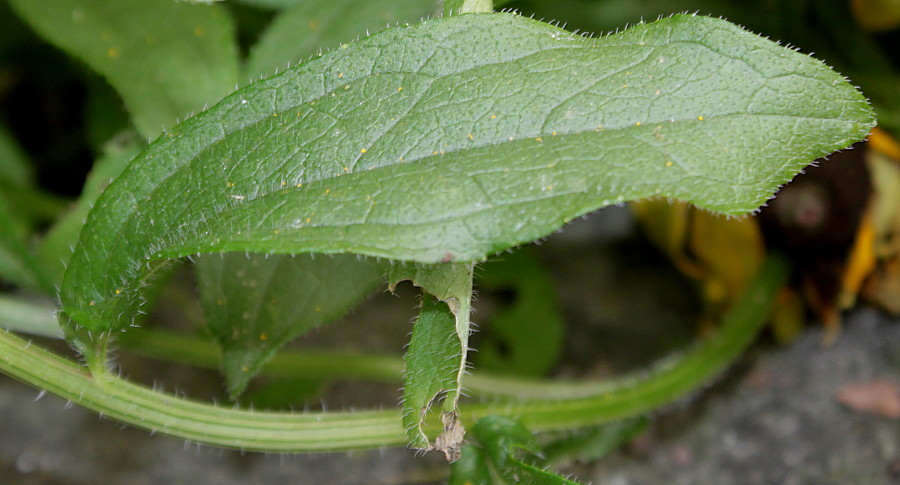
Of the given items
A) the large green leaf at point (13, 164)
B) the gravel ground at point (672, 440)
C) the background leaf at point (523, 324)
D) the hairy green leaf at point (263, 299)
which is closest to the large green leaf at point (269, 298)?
the hairy green leaf at point (263, 299)

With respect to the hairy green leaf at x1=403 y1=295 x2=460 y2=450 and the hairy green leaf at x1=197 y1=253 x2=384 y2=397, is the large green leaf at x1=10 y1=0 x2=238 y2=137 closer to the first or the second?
the hairy green leaf at x1=197 y1=253 x2=384 y2=397

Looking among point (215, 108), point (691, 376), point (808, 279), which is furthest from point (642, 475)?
point (215, 108)

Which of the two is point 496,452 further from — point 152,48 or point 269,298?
point 152,48

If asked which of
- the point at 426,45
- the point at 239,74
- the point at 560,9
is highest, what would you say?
the point at 560,9

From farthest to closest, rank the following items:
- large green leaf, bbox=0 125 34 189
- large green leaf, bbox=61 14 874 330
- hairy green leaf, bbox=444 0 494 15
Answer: large green leaf, bbox=0 125 34 189
hairy green leaf, bbox=444 0 494 15
large green leaf, bbox=61 14 874 330

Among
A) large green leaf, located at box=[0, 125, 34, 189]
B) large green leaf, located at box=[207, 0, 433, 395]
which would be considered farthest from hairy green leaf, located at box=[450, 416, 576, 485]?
large green leaf, located at box=[0, 125, 34, 189]

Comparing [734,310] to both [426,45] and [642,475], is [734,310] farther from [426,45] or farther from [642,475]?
[426,45]

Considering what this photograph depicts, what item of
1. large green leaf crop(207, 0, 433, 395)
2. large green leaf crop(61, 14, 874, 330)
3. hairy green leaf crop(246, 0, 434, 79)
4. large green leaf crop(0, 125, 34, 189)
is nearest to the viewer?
large green leaf crop(61, 14, 874, 330)
